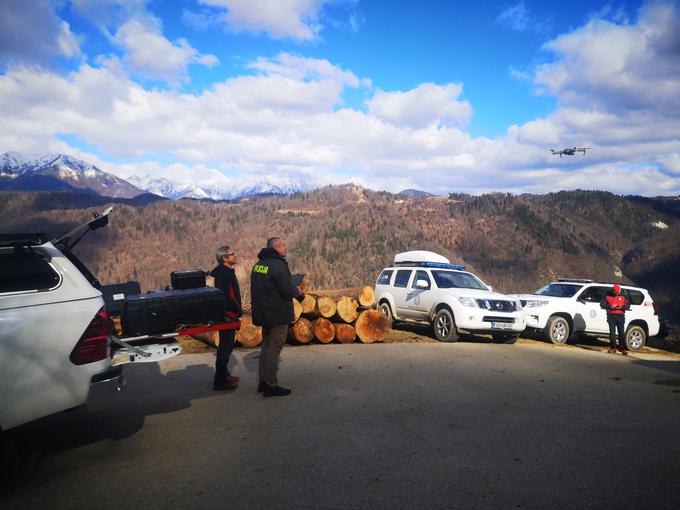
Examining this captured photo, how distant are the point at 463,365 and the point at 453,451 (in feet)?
14.9

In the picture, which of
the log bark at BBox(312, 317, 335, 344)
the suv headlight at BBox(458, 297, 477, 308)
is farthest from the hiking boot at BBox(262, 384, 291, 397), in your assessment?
the suv headlight at BBox(458, 297, 477, 308)

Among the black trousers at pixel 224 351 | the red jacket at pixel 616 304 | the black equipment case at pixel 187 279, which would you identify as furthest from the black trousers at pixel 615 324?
the black equipment case at pixel 187 279

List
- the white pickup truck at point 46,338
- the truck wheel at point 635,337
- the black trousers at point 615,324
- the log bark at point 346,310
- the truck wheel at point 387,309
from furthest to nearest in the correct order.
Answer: the truck wheel at point 387,309, the truck wheel at point 635,337, the black trousers at point 615,324, the log bark at point 346,310, the white pickup truck at point 46,338

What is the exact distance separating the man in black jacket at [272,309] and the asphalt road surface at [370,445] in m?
0.34

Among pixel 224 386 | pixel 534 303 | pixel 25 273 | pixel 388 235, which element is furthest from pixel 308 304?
pixel 388 235

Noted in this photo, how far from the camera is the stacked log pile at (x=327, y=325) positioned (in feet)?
36.4

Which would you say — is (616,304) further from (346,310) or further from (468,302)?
(346,310)

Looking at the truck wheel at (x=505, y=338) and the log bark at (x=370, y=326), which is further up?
the log bark at (x=370, y=326)

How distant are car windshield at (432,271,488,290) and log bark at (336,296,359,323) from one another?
262 cm

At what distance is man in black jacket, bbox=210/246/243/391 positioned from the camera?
6.50m

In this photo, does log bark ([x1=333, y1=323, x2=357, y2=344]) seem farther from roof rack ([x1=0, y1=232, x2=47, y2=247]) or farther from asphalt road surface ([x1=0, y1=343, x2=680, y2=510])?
roof rack ([x1=0, y1=232, x2=47, y2=247])

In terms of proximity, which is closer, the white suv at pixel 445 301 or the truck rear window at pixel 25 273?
the truck rear window at pixel 25 273

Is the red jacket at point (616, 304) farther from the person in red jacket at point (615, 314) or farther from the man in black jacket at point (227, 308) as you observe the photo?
the man in black jacket at point (227, 308)

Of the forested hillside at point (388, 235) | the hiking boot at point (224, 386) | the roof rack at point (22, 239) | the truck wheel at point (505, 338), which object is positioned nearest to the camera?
the roof rack at point (22, 239)
